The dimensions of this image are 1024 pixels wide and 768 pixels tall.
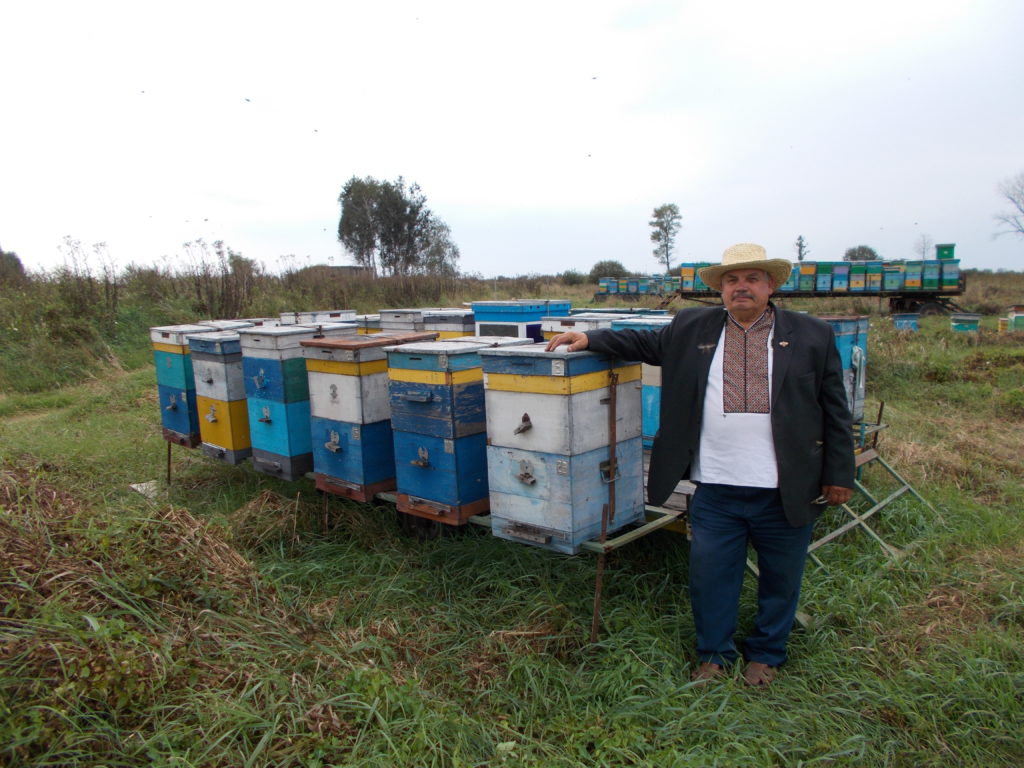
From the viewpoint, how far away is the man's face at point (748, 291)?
322 centimetres

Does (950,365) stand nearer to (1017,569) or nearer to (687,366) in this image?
(1017,569)

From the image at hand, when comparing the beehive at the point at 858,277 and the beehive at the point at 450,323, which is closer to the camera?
the beehive at the point at 450,323

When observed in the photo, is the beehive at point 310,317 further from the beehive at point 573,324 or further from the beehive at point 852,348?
the beehive at point 852,348

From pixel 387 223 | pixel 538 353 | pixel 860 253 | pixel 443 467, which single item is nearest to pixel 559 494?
pixel 538 353

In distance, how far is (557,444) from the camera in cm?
348

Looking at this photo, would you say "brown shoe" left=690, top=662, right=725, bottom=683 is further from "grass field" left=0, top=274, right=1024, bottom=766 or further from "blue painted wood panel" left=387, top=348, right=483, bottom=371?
"blue painted wood panel" left=387, top=348, right=483, bottom=371

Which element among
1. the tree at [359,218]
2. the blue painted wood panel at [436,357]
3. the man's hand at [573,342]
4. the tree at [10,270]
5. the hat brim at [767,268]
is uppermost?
the tree at [359,218]

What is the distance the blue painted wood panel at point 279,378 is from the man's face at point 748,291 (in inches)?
122

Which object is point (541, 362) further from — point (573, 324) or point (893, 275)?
point (893, 275)

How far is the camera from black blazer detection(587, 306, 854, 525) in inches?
123

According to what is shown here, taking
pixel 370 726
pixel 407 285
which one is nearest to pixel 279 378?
pixel 370 726

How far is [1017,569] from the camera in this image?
416 centimetres

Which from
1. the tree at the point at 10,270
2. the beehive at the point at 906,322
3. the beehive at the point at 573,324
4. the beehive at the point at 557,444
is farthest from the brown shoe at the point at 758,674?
the tree at the point at 10,270

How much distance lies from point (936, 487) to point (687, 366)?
12.7 ft
